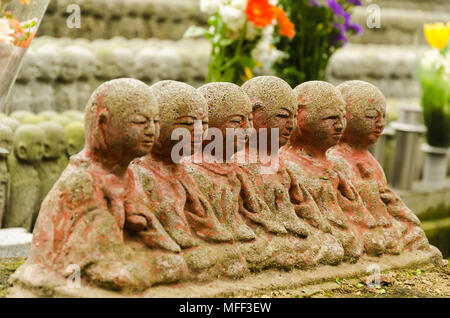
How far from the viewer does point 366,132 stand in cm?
318

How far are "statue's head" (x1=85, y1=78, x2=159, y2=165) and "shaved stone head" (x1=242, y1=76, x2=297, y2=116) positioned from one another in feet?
2.07

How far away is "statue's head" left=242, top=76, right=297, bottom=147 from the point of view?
2818mm

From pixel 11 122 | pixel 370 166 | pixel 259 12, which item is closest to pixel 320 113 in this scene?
pixel 370 166

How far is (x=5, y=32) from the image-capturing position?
2770 mm

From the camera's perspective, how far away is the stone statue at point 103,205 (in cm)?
222

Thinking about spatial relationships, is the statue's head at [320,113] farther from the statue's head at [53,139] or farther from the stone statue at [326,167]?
the statue's head at [53,139]

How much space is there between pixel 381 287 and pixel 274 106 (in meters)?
0.83

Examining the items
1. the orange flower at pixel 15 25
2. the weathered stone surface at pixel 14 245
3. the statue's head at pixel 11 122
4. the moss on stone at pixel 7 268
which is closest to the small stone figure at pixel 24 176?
the statue's head at pixel 11 122

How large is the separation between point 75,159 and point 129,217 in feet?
0.86

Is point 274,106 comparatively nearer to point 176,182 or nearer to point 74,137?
point 176,182

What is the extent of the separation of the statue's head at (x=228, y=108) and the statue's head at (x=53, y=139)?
1815 mm

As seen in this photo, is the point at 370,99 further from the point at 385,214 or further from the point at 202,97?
the point at 202,97
